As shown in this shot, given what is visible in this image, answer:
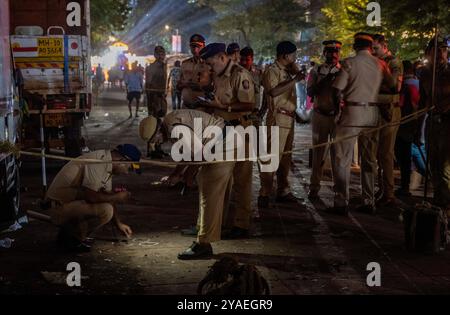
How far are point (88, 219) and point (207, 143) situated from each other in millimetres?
1512

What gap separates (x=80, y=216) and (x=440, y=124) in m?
4.85

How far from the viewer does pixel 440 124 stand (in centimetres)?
873

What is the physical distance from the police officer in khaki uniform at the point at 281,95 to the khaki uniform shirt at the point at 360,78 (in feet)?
2.27

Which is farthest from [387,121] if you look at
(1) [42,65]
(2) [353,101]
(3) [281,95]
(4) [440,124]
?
(1) [42,65]

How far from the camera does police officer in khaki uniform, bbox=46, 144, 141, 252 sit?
665 cm

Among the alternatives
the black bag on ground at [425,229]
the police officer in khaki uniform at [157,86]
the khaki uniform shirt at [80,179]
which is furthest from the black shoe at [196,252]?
the police officer in khaki uniform at [157,86]

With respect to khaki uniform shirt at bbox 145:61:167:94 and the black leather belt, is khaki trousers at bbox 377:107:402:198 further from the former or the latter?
khaki uniform shirt at bbox 145:61:167:94

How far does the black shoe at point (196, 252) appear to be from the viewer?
6.63 metres

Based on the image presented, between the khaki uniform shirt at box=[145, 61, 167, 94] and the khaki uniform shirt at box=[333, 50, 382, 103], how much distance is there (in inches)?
Result: 313

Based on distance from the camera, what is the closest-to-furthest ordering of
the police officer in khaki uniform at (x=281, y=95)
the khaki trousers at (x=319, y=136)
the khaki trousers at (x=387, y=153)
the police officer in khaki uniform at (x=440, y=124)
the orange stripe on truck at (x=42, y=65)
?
the police officer in khaki uniform at (x=440, y=124), the police officer in khaki uniform at (x=281, y=95), the khaki trousers at (x=387, y=153), the khaki trousers at (x=319, y=136), the orange stripe on truck at (x=42, y=65)

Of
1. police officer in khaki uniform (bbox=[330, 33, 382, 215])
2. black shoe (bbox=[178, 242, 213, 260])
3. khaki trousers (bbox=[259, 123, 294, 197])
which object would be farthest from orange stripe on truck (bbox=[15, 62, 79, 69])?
black shoe (bbox=[178, 242, 213, 260])

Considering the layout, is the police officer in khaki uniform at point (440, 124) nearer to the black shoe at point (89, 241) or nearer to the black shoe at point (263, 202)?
the black shoe at point (263, 202)

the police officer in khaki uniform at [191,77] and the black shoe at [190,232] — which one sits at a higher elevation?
the police officer in khaki uniform at [191,77]

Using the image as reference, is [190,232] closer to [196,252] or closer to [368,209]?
[196,252]
